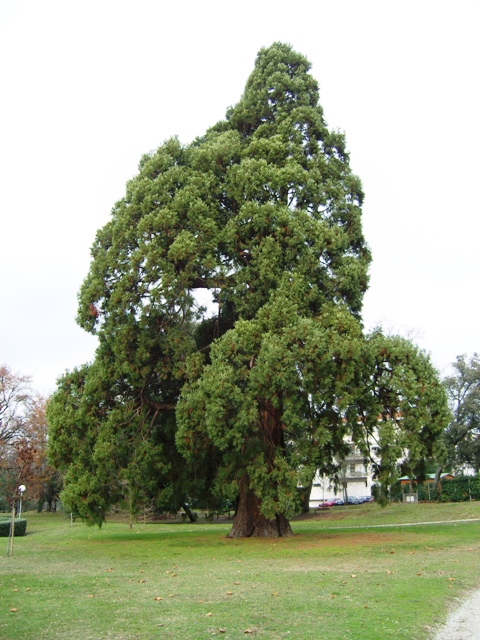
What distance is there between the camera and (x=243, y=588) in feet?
34.7

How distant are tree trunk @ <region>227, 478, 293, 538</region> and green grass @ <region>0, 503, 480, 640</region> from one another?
41.2 inches

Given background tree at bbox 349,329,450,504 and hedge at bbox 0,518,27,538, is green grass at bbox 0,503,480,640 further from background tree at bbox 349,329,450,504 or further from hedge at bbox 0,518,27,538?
hedge at bbox 0,518,27,538

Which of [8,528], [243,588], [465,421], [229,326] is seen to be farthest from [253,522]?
[465,421]

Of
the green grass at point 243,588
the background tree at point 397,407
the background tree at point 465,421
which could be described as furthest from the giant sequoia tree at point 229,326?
the background tree at point 465,421

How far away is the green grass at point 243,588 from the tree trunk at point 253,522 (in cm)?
105

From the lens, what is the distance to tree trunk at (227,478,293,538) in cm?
2053

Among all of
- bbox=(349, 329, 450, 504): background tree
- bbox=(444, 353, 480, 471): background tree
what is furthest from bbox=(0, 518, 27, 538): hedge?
bbox=(444, 353, 480, 471): background tree

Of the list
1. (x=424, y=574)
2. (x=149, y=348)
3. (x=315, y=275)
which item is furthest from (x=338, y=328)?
(x=424, y=574)

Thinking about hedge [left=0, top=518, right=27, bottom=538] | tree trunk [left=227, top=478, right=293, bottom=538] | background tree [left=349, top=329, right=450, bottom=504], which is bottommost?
hedge [left=0, top=518, right=27, bottom=538]

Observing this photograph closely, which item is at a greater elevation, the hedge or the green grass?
the green grass

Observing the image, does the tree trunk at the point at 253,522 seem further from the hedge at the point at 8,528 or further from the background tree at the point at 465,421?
the background tree at the point at 465,421

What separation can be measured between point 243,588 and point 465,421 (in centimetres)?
3683

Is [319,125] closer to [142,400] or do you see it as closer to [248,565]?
[142,400]

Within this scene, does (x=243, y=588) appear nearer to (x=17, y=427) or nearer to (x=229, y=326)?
(x=229, y=326)
